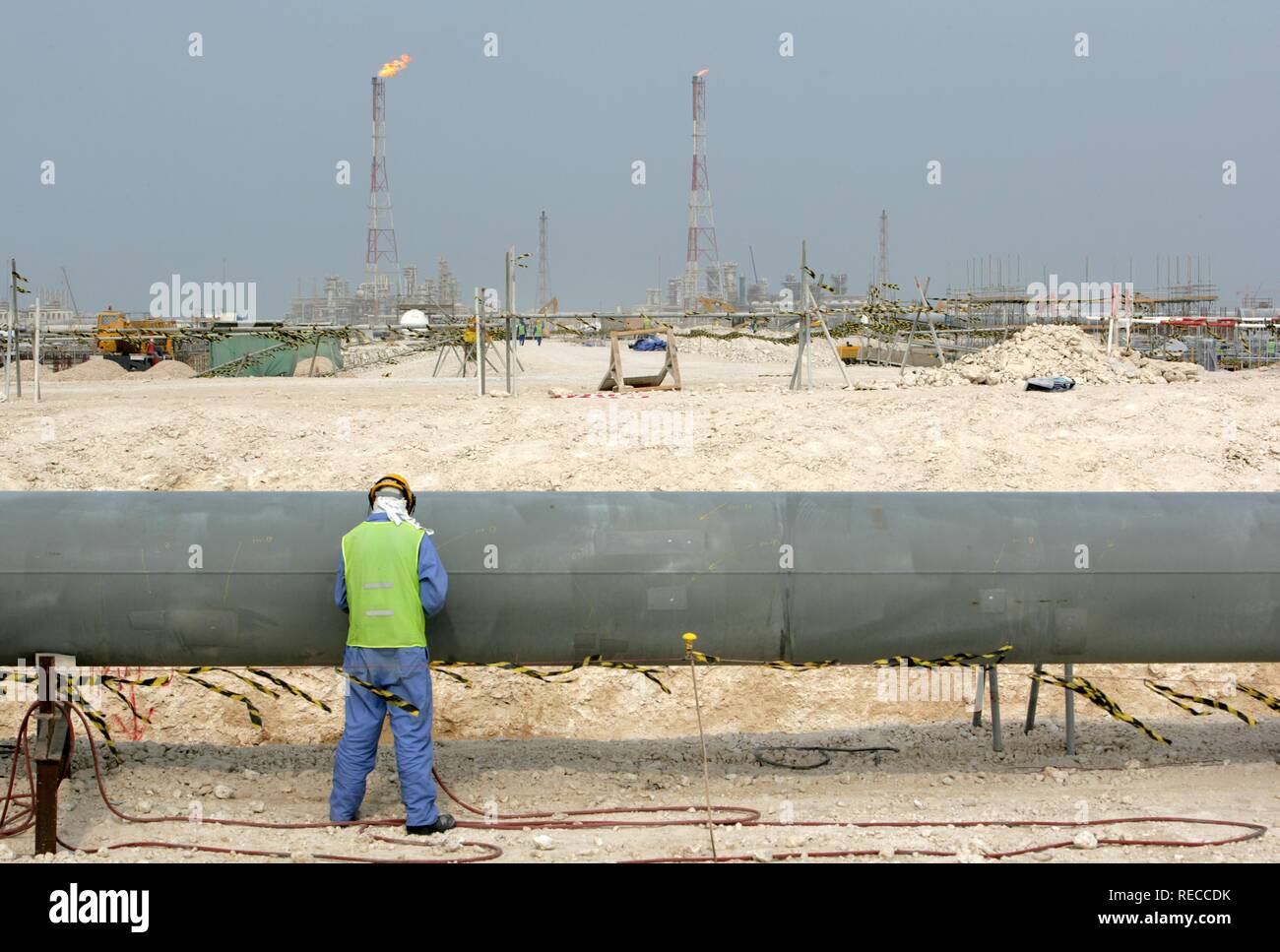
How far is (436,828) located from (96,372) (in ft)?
99.1

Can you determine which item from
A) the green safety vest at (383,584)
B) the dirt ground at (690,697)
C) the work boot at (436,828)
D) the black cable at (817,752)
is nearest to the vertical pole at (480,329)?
the dirt ground at (690,697)

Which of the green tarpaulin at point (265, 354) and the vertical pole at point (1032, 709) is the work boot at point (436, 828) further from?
the green tarpaulin at point (265, 354)

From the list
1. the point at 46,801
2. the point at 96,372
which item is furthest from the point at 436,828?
the point at 96,372

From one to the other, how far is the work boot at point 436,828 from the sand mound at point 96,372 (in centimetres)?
2825

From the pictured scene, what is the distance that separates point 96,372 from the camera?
107ft

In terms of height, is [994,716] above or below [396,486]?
below

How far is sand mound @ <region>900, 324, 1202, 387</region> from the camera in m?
19.2

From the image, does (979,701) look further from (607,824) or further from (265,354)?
(265,354)

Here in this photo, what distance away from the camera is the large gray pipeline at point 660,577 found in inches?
261

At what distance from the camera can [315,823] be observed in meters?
6.54

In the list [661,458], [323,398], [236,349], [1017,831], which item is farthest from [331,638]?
[236,349]

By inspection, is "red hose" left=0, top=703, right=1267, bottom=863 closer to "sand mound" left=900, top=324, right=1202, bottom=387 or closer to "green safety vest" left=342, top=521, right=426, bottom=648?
"green safety vest" left=342, top=521, right=426, bottom=648
